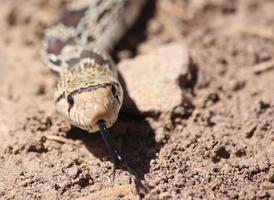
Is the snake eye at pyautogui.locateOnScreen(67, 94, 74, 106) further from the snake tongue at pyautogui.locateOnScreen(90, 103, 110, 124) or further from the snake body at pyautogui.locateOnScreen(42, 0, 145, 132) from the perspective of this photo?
the snake tongue at pyautogui.locateOnScreen(90, 103, 110, 124)

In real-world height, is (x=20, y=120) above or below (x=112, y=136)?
above

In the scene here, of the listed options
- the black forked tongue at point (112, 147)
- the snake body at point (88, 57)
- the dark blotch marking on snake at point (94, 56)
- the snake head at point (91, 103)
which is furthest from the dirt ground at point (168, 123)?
the dark blotch marking on snake at point (94, 56)

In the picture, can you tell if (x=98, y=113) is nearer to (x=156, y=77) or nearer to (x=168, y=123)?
(x=168, y=123)

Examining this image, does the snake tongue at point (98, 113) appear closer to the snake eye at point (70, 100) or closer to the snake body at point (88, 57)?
the snake body at point (88, 57)

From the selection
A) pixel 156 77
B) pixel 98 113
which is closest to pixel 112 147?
pixel 98 113

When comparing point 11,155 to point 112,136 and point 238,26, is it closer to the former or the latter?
point 112,136


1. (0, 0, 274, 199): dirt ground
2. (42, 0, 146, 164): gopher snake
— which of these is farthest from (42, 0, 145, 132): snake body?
(0, 0, 274, 199): dirt ground

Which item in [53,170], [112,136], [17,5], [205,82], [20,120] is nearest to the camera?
[53,170]

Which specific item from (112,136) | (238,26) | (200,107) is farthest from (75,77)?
(238,26)
